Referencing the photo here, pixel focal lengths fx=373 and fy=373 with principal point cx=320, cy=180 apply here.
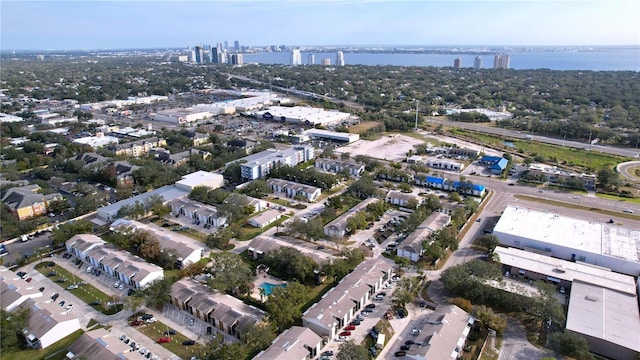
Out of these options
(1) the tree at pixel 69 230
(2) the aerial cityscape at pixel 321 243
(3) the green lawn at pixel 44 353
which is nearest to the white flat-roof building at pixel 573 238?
(2) the aerial cityscape at pixel 321 243

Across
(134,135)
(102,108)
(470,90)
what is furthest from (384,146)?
(102,108)

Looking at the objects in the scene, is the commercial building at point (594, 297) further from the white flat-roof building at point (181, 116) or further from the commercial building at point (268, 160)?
the white flat-roof building at point (181, 116)

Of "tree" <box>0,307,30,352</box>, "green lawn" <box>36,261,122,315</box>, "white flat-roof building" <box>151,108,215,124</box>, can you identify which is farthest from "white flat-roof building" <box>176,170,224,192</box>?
"white flat-roof building" <box>151,108,215,124</box>

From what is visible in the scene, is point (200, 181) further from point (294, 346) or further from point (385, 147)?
point (385, 147)

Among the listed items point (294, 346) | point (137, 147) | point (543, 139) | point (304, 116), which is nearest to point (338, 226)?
point (294, 346)

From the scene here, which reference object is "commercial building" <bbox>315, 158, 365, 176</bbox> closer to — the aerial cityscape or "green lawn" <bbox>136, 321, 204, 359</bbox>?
the aerial cityscape

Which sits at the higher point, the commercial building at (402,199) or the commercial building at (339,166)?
the commercial building at (339,166)
